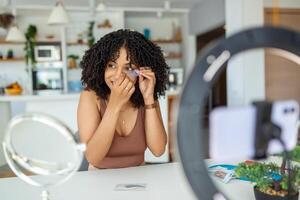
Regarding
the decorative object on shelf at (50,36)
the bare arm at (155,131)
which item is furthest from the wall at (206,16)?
the bare arm at (155,131)

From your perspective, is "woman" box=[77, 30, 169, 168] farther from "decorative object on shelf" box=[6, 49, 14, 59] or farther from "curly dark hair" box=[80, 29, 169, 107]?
"decorative object on shelf" box=[6, 49, 14, 59]

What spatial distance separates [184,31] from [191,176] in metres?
5.18

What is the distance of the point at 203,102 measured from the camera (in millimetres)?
368

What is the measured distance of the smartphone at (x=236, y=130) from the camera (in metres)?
0.37

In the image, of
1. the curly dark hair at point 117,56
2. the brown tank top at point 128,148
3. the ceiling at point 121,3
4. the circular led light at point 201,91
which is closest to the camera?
the circular led light at point 201,91

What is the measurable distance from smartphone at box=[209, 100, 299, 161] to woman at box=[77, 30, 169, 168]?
1.47ft

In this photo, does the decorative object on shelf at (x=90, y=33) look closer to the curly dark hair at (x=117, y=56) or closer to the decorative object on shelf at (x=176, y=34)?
the decorative object on shelf at (x=176, y=34)

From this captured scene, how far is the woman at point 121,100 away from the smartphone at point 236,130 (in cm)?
45

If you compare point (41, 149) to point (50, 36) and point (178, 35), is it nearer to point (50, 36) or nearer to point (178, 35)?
point (50, 36)

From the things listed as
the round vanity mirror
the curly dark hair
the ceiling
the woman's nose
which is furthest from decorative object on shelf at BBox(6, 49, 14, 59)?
the round vanity mirror

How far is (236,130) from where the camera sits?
1.20ft

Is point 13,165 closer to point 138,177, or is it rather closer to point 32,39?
point 138,177

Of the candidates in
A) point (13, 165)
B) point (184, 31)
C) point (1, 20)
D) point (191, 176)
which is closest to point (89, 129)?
point (13, 165)

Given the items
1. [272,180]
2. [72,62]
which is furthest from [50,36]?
[272,180]
